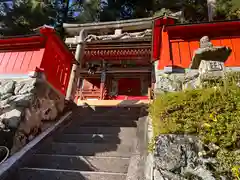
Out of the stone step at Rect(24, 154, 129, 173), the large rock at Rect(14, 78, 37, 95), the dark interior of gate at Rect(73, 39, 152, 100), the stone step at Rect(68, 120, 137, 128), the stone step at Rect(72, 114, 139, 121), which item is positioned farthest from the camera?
the dark interior of gate at Rect(73, 39, 152, 100)

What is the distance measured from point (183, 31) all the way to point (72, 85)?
3833mm

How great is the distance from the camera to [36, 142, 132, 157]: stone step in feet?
12.6

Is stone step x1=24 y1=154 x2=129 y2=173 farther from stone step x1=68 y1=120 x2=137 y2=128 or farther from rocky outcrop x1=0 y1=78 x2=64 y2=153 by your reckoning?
stone step x1=68 y1=120 x2=137 y2=128

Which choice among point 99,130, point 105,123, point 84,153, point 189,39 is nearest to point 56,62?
point 105,123

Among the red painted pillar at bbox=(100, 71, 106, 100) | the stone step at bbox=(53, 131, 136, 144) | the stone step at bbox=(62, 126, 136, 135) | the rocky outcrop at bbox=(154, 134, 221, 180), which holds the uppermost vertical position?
the red painted pillar at bbox=(100, 71, 106, 100)

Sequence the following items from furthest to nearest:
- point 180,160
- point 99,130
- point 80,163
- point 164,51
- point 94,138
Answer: point 164,51 → point 99,130 → point 94,138 → point 80,163 → point 180,160

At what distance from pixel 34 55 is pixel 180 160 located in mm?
4845

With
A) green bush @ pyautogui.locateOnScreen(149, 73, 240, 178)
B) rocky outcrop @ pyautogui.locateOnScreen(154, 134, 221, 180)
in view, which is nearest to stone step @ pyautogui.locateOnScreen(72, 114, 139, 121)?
green bush @ pyautogui.locateOnScreen(149, 73, 240, 178)

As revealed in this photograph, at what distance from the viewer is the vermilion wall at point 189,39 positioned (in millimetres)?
5305

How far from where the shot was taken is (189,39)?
18.2ft

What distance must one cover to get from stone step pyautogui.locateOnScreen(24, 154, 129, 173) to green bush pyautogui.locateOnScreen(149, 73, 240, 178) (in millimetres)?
919

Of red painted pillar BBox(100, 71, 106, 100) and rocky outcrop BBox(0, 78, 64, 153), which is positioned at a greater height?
red painted pillar BBox(100, 71, 106, 100)

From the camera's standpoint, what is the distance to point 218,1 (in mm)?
12445

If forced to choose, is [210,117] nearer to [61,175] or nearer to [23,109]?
[61,175]
